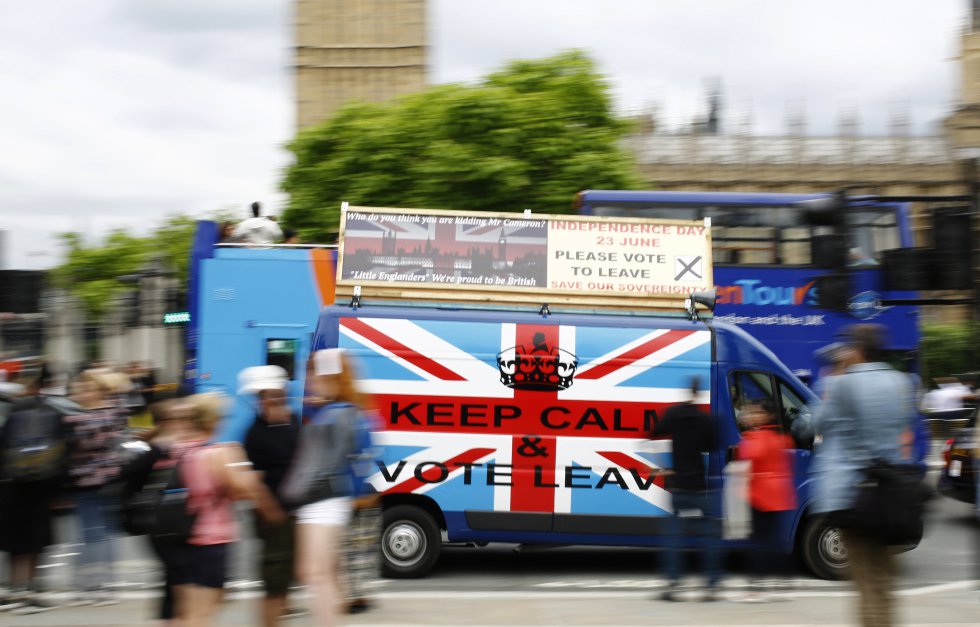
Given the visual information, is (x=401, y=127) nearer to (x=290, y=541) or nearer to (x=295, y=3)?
(x=290, y=541)

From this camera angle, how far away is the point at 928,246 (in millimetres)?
9531

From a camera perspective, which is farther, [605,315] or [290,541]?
[605,315]

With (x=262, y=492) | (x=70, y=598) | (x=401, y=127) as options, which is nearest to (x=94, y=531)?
(x=70, y=598)

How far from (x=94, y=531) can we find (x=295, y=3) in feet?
175

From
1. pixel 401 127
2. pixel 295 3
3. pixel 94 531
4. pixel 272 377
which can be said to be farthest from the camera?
pixel 295 3

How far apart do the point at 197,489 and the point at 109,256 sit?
5424cm

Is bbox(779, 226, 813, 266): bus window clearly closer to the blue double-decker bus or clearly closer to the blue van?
the blue double-decker bus

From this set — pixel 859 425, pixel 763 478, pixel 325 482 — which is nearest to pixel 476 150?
pixel 763 478

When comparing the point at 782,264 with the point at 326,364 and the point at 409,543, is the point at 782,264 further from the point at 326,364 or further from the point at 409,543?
the point at 326,364

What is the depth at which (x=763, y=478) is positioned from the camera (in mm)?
9273

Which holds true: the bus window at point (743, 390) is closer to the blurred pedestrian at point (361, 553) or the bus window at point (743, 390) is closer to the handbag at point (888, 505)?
the blurred pedestrian at point (361, 553)

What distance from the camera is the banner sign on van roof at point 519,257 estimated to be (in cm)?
1066

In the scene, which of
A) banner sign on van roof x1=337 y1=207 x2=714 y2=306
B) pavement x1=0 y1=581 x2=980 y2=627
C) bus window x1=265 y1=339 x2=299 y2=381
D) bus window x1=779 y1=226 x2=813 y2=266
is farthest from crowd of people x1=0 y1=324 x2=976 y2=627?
bus window x1=779 y1=226 x2=813 y2=266

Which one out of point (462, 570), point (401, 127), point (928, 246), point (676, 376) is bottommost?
point (462, 570)
